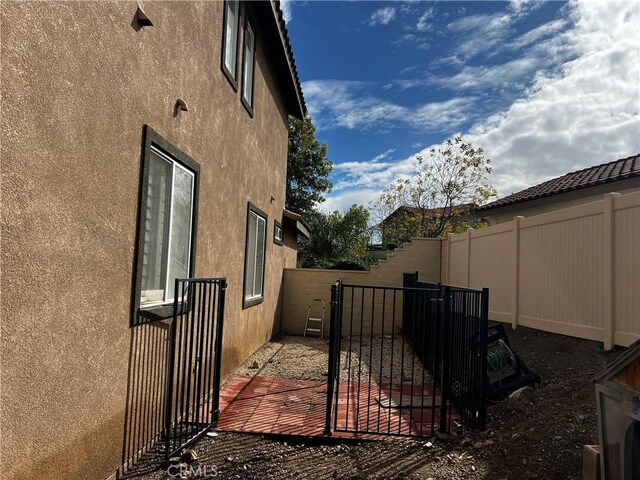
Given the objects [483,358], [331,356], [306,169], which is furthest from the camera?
[306,169]

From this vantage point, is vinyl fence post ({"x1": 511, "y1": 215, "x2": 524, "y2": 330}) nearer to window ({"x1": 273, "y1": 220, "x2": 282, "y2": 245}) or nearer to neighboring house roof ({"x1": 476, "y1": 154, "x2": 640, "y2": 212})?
neighboring house roof ({"x1": 476, "y1": 154, "x2": 640, "y2": 212})

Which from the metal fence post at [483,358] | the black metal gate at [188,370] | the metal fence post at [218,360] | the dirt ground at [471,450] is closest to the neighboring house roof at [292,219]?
the black metal gate at [188,370]

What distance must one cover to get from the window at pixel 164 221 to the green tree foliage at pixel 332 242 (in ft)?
51.8

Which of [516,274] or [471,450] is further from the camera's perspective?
[516,274]

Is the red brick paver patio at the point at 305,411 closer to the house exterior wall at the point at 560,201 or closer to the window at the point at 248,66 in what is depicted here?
the window at the point at 248,66

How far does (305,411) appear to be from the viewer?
16.5ft

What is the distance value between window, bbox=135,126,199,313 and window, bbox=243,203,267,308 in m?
2.68

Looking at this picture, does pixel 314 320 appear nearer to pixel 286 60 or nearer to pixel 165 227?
pixel 286 60

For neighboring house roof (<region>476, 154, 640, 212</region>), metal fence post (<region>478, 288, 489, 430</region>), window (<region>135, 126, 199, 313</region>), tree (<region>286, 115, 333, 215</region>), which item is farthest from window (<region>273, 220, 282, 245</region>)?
tree (<region>286, 115, 333, 215</region>)

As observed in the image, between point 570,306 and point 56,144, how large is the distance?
222 inches

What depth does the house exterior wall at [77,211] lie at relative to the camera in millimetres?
2125

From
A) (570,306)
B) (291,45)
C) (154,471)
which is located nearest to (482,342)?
(570,306)

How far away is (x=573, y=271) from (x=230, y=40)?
219 inches

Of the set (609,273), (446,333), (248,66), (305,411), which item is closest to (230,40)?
(248,66)
